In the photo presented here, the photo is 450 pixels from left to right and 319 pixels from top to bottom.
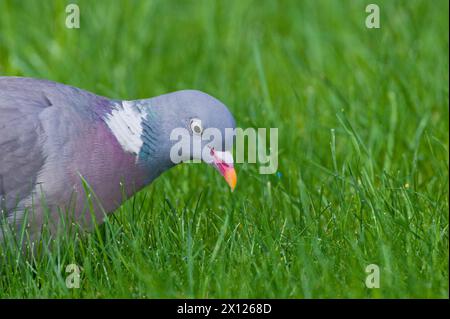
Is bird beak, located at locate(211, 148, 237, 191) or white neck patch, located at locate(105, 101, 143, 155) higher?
white neck patch, located at locate(105, 101, 143, 155)

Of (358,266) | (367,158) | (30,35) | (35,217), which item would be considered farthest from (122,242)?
(30,35)

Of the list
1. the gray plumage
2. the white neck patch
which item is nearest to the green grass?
the gray plumage

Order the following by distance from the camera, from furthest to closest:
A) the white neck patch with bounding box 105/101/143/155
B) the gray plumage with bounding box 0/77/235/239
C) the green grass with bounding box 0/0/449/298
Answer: the white neck patch with bounding box 105/101/143/155, the gray plumage with bounding box 0/77/235/239, the green grass with bounding box 0/0/449/298

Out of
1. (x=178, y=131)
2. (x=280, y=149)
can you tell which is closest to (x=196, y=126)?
(x=178, y=131)

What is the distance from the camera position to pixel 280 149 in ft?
14.1

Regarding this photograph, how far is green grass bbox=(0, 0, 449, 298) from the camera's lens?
9.82ft

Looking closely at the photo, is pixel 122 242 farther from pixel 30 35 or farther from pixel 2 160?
pixel 30 35

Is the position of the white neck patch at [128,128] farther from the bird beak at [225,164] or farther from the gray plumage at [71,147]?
the bird beak at [225,164]

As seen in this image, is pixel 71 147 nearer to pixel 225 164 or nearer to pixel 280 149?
pixel 225 164

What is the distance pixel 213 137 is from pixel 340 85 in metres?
2.14

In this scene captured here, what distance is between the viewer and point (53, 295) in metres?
2.96

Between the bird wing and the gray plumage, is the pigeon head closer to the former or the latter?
the gray plumage

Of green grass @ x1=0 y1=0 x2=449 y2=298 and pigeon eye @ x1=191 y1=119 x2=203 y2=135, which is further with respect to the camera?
pigeon eye @ x1=191 y1=119 x2=203 y2=135

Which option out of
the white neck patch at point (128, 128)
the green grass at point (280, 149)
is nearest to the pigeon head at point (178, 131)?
the white neck patch at point (128, 128)
